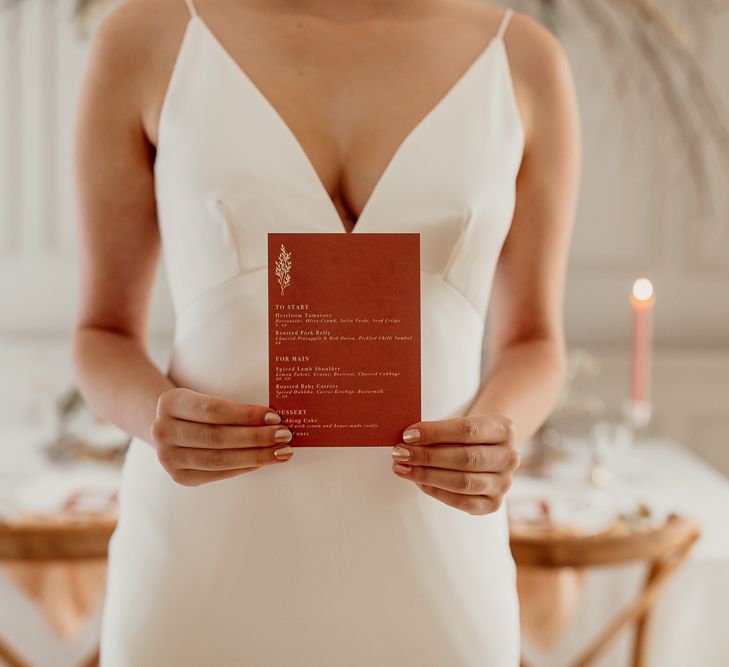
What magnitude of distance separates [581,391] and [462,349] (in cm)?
199

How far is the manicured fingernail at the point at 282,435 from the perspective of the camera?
2.84ft

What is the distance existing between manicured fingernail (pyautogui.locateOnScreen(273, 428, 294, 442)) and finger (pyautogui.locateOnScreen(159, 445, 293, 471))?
0.03 ft

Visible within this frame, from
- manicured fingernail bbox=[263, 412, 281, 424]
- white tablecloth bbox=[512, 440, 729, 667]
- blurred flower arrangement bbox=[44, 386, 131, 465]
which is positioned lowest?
white tablecloth bbox=[512, 440, 729, 667]

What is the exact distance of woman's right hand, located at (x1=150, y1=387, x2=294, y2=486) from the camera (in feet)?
2.83

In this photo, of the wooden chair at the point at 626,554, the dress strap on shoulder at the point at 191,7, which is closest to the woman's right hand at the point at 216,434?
the dress strap on shoulder at the point at 191,7

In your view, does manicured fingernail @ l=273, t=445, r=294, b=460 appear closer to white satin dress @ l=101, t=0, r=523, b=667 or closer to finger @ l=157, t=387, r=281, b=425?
finger @ l=157, t=387, r=281, b=425

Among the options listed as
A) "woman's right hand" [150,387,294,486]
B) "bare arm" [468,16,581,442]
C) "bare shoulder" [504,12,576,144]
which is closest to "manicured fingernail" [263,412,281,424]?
"woman's right hand" [150,387,294,486]

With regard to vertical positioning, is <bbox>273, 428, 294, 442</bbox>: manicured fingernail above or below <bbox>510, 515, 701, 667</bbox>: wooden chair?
above

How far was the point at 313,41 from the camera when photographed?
1.14 meters

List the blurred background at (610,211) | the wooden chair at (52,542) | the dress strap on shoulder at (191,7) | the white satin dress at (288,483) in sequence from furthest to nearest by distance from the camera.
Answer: the blurred background at (610,211) → the wooden chair at (52,542) → the dress strap on shoulder at (191,7) → the white satin dress at (288,483)

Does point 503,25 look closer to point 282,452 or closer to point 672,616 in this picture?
point 282,452

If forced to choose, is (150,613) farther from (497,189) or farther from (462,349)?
(497,189)

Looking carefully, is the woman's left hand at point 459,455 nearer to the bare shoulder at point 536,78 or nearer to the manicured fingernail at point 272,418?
the manicured fingernail at point 272,418

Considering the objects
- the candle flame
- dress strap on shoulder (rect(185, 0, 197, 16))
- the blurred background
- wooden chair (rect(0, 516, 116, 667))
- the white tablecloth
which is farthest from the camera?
the blurred background
